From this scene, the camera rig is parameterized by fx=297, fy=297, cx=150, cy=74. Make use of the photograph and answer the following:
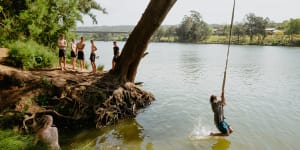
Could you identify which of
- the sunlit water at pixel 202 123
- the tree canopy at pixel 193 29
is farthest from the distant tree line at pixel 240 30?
the sunlit water at pixel 202 123

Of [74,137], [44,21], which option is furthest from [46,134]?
[44,21]

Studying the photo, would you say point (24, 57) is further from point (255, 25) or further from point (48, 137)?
point (255, 25)

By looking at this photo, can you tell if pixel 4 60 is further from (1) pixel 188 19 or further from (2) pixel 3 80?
(1) pixel 188 19

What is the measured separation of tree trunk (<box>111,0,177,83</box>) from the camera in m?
13.6

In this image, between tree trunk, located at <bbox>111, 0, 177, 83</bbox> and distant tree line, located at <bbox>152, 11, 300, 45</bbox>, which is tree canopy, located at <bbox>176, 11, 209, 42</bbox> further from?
tree trunk, located at <bbox>111, 0, 177, 83</bbox>

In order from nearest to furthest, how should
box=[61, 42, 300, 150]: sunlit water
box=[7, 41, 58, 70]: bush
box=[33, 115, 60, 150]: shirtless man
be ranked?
box=[33, 115, 60, 150]: shirtless man < box=[61, 42, 300, 150]: sunlit water < box=[7, 41, 58, 70]: bush

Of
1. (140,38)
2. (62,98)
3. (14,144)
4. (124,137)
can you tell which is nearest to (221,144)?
(124,137)

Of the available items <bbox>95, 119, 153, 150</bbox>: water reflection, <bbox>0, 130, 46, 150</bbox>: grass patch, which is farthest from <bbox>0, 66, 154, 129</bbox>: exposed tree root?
<bbox>0, 130, 46, 150</bbox>: grass patch

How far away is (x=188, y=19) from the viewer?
477 feet

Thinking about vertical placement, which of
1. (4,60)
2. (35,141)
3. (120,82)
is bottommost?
(35,141)

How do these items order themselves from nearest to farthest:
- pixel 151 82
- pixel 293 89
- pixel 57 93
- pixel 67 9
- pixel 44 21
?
pixel 57 93, pixel 44 21, pixel 67 9, pixel 293 89, pixel 151 82

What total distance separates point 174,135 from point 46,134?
19.3 ft

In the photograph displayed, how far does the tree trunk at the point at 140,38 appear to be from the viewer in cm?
1355

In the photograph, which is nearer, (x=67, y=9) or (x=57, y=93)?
(x=57, y=93)
